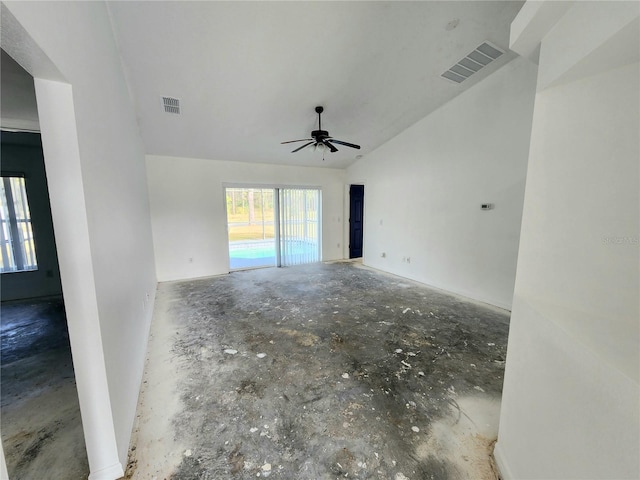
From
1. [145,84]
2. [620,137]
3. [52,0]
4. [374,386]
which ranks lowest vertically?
[374,386]

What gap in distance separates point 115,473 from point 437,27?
167 inches

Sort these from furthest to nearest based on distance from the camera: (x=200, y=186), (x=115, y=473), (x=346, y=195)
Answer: (x=346, y=195) → (x=200, y=186) → (x=115, y=473)

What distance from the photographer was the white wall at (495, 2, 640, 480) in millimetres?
735

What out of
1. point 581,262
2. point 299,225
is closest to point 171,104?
point 299,225

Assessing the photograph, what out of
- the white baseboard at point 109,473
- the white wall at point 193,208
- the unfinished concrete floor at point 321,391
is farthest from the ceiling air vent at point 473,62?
the white baseboard at point 109,473

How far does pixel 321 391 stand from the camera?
193 cm

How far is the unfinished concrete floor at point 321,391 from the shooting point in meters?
1.40

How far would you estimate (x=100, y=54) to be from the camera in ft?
5.18

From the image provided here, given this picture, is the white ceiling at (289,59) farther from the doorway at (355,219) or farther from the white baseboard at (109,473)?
the white baseboard at (109,473)

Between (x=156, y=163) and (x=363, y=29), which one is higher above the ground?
(x=363, y=29)

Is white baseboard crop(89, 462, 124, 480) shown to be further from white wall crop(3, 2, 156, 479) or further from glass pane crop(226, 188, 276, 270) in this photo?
glass pane crop(226, 188, 276, 270)

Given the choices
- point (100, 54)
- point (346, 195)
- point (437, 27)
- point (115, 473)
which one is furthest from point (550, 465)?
point (346, 195)

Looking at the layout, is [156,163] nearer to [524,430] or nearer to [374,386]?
[374,386]

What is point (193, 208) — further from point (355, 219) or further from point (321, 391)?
point (321, 391)
